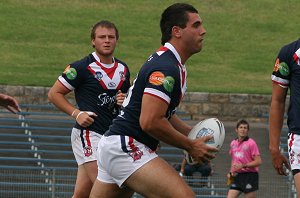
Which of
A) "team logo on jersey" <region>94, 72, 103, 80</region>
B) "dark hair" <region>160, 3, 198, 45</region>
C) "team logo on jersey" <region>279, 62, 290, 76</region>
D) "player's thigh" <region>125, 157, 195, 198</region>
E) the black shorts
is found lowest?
the black shorts

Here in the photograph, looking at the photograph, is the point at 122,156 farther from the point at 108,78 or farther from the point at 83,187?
the point at 108,78

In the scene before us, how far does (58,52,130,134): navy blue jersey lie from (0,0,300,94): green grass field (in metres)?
12.0

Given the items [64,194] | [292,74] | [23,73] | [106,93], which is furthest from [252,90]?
[292,74]

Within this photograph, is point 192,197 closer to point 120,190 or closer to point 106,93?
point 120,190

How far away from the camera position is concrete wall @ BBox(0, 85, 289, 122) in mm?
21594

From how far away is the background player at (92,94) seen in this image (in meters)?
10.1

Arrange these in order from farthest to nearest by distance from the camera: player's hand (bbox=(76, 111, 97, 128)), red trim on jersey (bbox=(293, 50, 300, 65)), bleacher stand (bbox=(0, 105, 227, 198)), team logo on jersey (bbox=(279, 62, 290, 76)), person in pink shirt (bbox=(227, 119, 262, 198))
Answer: bleacher stand (bbox=(0, 105, 227, 198)), person in pink shirt (bbox=(227, 119, 262, 198)), player's hand (bbox=(76, 111, 97, 128)), team logo on jersey (bbox=(279, 62, 290, 76)), red trim on jersey (bbox=(293, 50, 300, 65))

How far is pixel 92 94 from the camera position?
10.2 metres

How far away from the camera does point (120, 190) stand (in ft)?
26.2

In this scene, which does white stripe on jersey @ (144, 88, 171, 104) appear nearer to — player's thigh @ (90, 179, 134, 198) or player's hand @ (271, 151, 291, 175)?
player's thigh @ (90, 179, 134, 198)

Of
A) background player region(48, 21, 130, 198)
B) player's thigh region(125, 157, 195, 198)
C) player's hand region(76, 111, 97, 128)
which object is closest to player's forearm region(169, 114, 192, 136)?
player's thigh region(125, 157, 195, 198)

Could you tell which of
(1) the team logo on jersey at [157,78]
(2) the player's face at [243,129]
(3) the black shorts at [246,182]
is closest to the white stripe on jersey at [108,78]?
(1) the team logo on jersey at [157,78]

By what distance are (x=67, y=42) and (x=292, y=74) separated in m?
19.4

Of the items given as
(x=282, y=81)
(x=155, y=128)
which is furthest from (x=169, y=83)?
(x=282, y=81)
